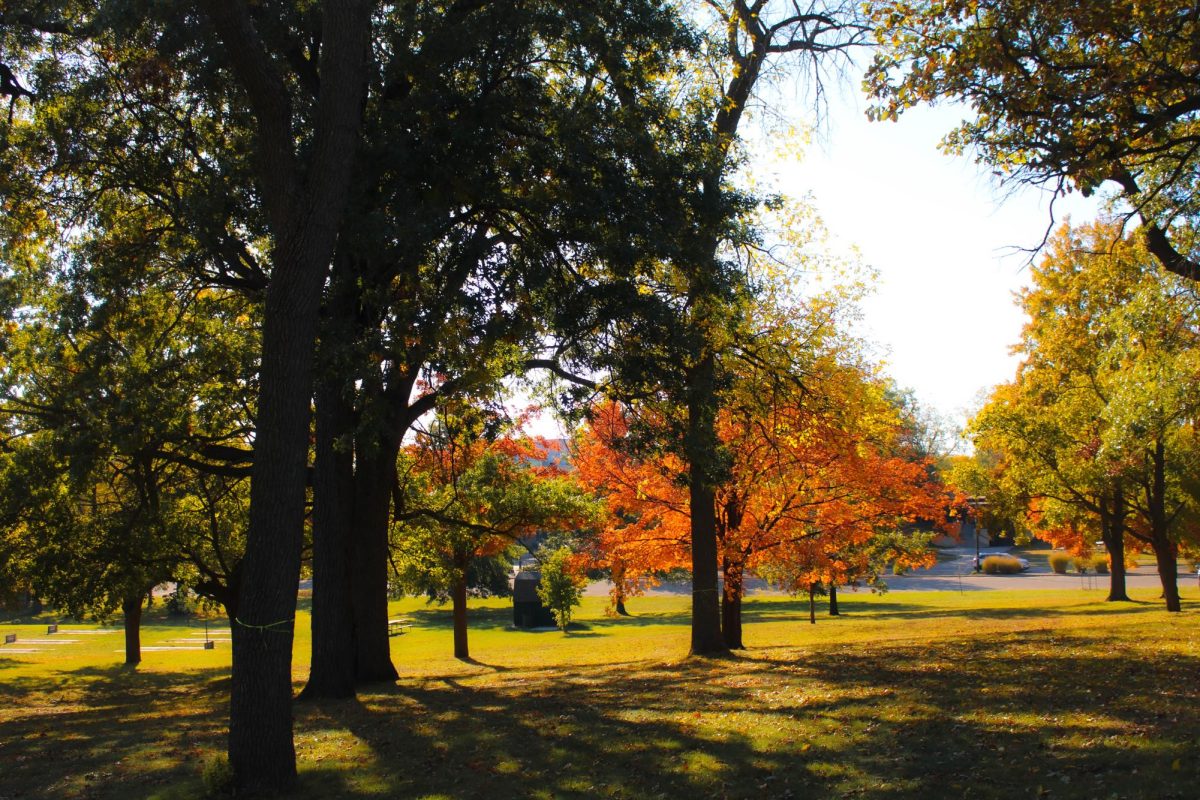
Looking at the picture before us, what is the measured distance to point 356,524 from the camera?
14102mm

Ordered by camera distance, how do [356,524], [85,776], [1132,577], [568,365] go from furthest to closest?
[1132,577]
[356,524]
[568,365]
[85,776]

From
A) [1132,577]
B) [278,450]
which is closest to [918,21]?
[278,450]

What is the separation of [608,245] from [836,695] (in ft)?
18.0

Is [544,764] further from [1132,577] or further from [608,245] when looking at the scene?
[1132,577]

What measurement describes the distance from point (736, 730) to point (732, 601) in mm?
11498

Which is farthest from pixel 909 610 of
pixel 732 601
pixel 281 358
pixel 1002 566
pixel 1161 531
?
pixel 281 358

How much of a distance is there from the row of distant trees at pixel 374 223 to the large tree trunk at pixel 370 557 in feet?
0.19

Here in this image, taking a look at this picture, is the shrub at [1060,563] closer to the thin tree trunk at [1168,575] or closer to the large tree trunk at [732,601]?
the thin tree trunk at [1168,575]

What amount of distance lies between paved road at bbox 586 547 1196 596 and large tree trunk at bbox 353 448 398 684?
3301 cm

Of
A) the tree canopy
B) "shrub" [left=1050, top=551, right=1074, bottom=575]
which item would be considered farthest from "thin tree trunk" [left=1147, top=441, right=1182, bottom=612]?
"shrub" [left=1050, top=551, right=1074, bottom=575]

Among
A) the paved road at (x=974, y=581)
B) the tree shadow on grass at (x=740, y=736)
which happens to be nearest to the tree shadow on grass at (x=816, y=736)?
the tree shadow on grass at (x=740, y=736)

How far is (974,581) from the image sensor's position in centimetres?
5434

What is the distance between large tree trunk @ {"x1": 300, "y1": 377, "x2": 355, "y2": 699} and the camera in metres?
12.1

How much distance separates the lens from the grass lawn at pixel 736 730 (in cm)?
661
